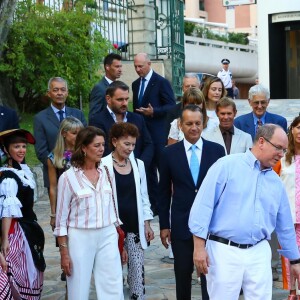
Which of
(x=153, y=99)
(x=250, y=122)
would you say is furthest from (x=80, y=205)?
(x=153, y=99)

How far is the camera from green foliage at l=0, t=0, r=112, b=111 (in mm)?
18969

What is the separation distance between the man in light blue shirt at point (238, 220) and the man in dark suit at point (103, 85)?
419 cm

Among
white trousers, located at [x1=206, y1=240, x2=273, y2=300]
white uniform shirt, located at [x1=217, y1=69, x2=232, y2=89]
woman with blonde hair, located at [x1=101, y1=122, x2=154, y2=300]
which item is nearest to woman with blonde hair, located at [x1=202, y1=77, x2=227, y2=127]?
woman with blonde hair, located at [x1=101, y1=122, x2=154, y2=300]

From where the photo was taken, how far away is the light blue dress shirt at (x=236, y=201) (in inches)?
266

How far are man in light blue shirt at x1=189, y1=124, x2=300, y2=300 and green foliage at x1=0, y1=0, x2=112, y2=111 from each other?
12370mm

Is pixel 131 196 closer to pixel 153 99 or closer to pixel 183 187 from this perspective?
pixel 183 187

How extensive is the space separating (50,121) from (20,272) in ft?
8.33

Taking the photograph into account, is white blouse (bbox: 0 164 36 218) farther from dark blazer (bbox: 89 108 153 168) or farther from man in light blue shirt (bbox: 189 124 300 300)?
man in light blue shirt (bbox: 189 124 300 300)

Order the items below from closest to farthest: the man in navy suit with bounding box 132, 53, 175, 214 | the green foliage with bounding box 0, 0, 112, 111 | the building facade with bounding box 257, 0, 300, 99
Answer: the man in navy suit with bounding box 132, 53, 175, 214
the green foliage with bounding box 0, 0, 112, 111
the building facade with bounding box 257, 0, 300, 99

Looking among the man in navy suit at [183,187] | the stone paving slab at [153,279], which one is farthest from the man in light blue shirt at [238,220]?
the stone paving slab at [153,279]

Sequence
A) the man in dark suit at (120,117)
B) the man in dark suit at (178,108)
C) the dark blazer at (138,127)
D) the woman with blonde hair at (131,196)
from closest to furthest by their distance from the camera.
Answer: the woman with blonde hair at (131,196)
the man in dark suit at (120,117)
the dark blazer at (138,127)
the man in dark suit at (178,108)

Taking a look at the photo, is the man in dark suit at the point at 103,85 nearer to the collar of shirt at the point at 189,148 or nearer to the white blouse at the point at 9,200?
the collar of shirt at the point at 189,148

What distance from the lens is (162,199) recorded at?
26.8ft

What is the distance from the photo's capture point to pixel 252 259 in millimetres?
6777
